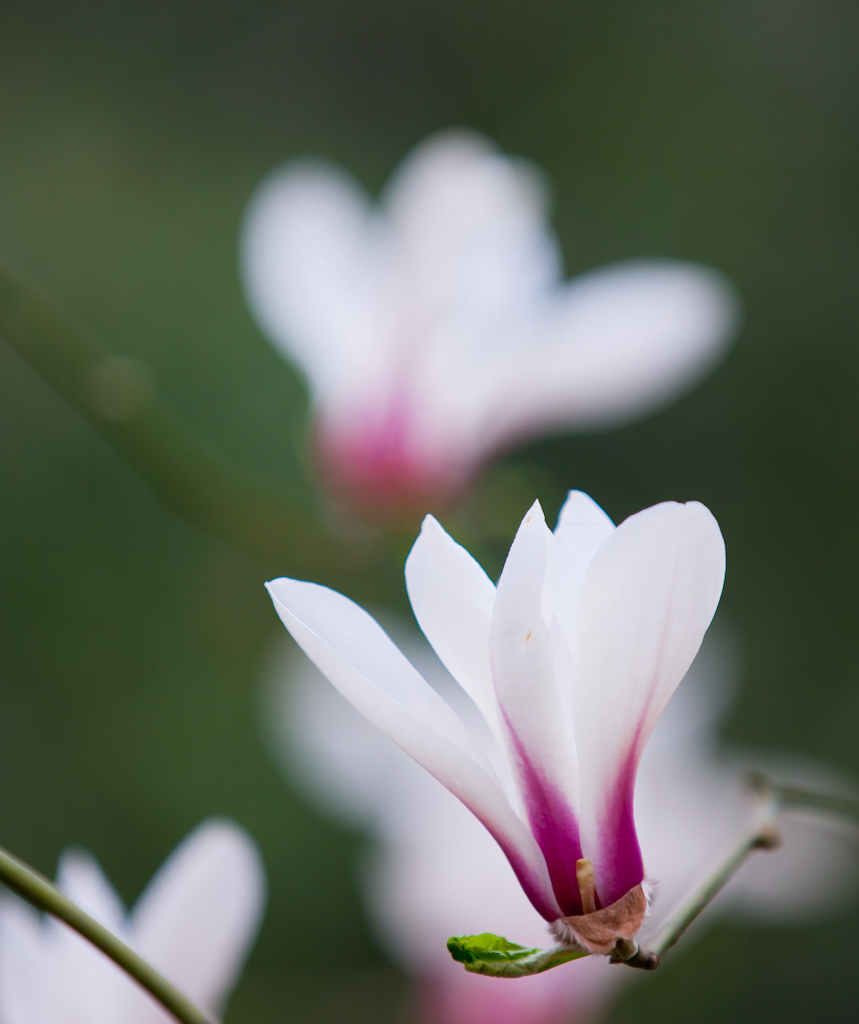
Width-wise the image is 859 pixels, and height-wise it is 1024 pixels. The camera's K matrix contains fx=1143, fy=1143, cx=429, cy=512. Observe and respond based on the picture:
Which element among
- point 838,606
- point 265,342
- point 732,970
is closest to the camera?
point 732,970

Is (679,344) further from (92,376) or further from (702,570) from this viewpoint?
(702,570)

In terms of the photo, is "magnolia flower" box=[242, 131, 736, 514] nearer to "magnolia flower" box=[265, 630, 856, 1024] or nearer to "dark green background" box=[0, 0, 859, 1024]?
"magnolia flower" box=[265, 630, 856, 1024]

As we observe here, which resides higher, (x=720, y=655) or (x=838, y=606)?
(x=838, y=606)

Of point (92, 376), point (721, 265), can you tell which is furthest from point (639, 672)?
point (721, 265)

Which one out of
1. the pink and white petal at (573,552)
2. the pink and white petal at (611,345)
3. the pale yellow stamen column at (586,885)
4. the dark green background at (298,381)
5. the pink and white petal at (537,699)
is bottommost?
the pale yellow stamen column at (586,885)

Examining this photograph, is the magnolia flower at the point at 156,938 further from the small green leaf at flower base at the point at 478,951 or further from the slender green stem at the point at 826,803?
the slender green stem at the point at 826,803

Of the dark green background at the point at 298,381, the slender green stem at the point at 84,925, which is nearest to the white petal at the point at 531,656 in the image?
the slender green stem at the point at 84,925

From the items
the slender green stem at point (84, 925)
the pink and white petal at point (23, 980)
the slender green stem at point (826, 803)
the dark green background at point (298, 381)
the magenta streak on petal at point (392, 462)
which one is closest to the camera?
the slender green stem at point (84, 925)

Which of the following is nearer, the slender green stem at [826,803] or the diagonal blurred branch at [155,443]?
the slender green stem at [826,803]
